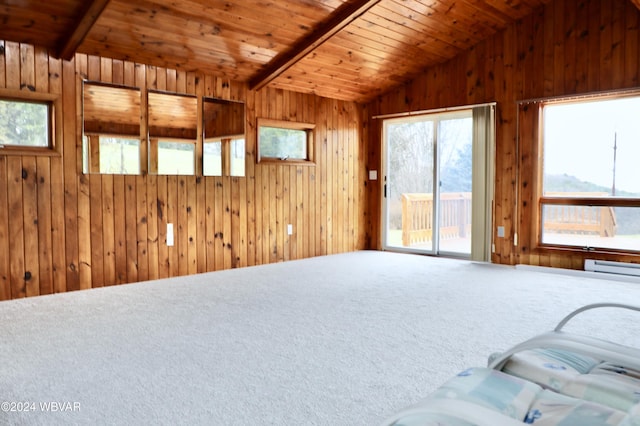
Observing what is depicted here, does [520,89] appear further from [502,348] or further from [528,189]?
[502,348]

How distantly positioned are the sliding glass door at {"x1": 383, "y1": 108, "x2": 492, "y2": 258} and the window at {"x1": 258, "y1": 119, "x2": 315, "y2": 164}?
1293 mm

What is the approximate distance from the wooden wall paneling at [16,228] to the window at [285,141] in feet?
8.40

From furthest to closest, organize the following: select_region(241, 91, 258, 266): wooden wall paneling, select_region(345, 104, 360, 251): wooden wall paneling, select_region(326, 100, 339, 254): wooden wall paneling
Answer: select_region(345, 104, 360, 251): wooden wall paneling < select_region(326, 100, 339, 254): wooden wall paneling < select_region(241, 91, 258, 266): wooden wall paneling

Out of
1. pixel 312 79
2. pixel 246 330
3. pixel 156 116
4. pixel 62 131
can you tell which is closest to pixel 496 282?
pixel 246 330

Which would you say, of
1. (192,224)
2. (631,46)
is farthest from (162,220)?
(631,46)

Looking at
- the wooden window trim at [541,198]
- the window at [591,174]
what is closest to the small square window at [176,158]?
the wooden window trim at [541,198]

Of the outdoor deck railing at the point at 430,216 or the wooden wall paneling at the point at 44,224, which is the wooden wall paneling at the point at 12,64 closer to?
the wooden wall paneling at the point at 44,224

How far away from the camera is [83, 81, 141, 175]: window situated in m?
4.33

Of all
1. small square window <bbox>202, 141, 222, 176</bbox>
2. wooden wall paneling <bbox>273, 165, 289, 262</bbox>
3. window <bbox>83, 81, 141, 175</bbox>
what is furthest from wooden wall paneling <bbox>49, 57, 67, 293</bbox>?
wooden wall paneling <bbox>273, 165, 289, 262</bbox>

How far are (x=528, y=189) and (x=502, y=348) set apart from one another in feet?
10.6

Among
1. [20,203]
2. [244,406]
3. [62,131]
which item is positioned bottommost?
[244,406]

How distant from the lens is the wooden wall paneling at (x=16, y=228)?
3916 mm

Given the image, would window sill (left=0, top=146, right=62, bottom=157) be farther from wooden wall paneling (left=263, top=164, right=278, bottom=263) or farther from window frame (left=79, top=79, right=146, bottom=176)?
wooden wall paneling (left=263, top=164, right=278, bottom=263)

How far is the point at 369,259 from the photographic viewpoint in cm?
606
